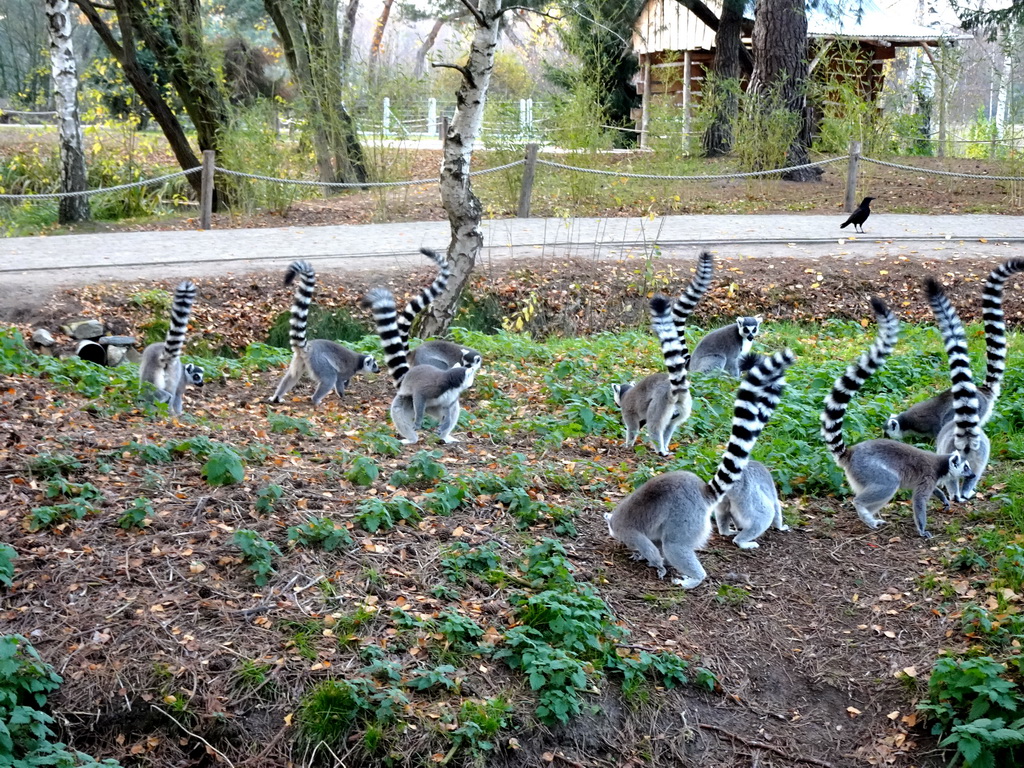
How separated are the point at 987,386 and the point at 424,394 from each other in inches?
157

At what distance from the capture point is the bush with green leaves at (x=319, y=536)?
189 inches

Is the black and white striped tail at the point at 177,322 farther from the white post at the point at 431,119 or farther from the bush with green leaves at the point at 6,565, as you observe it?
the white post at the point at 431,119

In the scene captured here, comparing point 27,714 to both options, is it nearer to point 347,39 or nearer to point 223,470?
point 223,470

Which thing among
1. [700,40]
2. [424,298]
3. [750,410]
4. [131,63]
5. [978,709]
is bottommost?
[978,709]

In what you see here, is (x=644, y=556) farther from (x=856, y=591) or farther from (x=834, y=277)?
(x=834, y=277)

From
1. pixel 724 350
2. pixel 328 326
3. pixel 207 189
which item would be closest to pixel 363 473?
pixel 724 350

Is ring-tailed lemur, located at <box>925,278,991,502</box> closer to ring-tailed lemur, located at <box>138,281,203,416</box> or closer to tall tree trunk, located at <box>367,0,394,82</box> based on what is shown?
ring-tailed lemur, located at <box>138,281,203,416</box>

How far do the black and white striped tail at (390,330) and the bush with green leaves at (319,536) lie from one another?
2.44m

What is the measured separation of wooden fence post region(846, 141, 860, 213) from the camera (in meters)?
17.7

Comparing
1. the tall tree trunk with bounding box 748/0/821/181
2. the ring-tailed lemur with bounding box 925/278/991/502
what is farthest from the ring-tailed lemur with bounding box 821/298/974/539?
the tall tree trunk with bounding box 748/0/821/181

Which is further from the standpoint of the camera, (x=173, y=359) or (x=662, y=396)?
(x=173, y=359)

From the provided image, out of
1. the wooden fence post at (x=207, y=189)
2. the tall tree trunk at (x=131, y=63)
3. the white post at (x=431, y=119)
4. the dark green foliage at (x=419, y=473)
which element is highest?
the white post at (x=431, y=119)

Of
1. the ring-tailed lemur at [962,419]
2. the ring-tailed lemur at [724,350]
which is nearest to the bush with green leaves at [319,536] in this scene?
the ring-tailed lemur at [962,419]

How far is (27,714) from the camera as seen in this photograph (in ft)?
12.0
